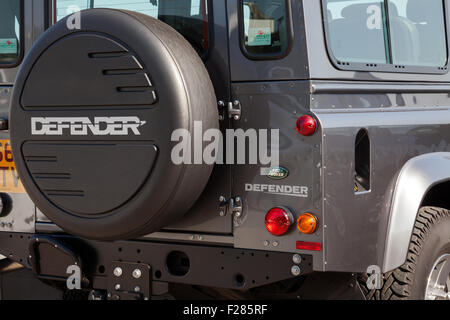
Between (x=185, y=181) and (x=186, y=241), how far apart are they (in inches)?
19.9

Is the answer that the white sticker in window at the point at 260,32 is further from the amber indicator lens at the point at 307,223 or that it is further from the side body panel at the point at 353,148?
the amber indicator lens at the point at 307,223

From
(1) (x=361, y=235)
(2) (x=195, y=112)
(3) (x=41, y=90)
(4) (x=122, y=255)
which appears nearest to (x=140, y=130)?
(2) (x=195, y=112)

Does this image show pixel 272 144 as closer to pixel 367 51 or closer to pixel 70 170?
pixel 367 51

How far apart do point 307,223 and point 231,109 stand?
66 cm

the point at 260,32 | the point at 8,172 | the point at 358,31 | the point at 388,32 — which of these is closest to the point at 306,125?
the point at 260,32

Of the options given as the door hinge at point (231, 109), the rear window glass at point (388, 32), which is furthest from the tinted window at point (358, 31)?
the door hinge at point (231, 109)

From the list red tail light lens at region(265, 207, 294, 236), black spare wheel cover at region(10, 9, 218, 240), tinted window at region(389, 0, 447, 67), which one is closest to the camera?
black spare wheel cover at region(10, 9, 218, 240)

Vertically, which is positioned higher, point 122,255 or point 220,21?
point 220,21

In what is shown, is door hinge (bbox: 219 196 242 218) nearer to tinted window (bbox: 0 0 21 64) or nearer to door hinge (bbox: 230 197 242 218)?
door hinge (bbox: 230 197 242 218)

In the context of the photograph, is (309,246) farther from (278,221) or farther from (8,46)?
(8,46)

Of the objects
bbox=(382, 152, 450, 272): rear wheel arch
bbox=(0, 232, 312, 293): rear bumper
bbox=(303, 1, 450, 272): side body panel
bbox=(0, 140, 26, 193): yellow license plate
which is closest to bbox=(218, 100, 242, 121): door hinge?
bbox=(303, 1, 450, 272): side body panel

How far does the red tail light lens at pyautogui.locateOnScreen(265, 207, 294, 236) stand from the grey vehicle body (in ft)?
0.11

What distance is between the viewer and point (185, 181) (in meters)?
3.24

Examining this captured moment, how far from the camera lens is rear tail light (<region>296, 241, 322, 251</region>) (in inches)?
129
